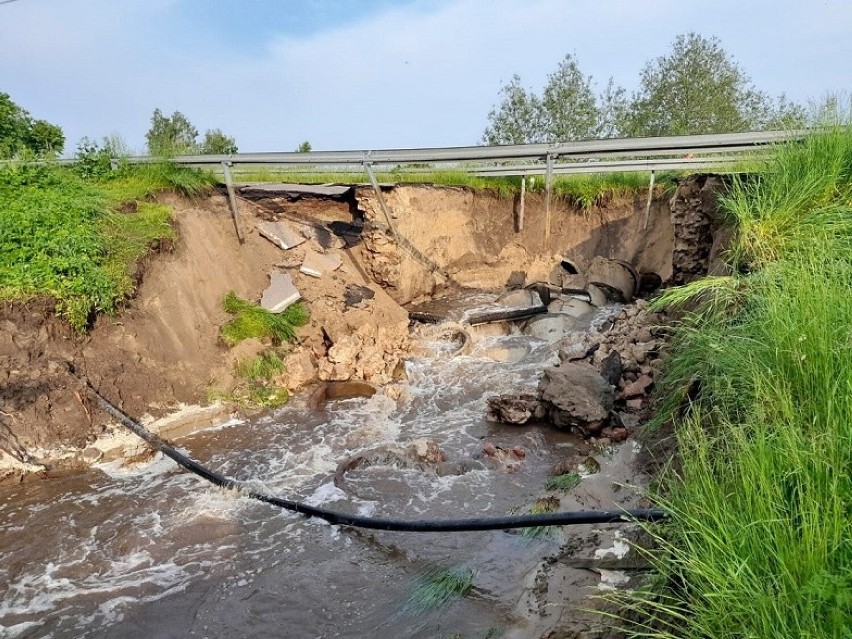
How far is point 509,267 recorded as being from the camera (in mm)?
12914

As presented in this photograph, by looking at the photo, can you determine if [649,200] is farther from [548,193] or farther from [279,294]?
[279,294]

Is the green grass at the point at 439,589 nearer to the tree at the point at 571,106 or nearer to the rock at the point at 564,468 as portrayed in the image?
the rock at the point at 564,468

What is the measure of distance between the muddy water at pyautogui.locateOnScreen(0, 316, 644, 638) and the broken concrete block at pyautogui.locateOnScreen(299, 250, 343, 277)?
3671 millimetres

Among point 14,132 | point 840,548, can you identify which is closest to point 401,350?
point 840,548

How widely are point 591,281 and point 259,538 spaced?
8788 mm

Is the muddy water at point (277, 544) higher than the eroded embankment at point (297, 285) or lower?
lower

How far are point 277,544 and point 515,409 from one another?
11.6ft

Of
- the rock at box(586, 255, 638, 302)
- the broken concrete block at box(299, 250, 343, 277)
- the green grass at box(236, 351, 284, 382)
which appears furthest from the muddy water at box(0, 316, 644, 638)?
the rock at box(586, 255, 638, 302)

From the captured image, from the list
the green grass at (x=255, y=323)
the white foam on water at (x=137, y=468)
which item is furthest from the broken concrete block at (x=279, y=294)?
the white foam on water at (x=137, y=468)

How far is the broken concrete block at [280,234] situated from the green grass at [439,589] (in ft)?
24.8

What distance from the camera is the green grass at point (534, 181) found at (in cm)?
1248

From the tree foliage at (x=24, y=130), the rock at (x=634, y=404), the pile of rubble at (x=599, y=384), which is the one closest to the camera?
the pile of rubble at (x=599, y=384)

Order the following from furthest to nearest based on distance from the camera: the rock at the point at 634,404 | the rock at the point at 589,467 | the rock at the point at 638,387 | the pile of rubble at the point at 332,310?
the pile of rubble at the point at 332,310 < the rock at the point at 638,387 < the rock at the point at 634,404 < the rock at the point at 589,467

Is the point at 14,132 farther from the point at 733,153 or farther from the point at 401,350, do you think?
the point at 733,153
